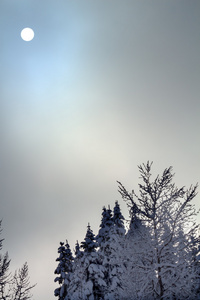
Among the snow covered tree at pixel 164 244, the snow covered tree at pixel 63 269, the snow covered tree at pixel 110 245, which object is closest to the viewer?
the snow covered tree at pixel 164 244

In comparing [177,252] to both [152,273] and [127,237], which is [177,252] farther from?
[127,237]

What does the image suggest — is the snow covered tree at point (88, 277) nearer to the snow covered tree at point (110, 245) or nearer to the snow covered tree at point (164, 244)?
the snow covered tree at point (110, 245)

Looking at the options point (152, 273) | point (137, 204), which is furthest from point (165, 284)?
point (137, 204)

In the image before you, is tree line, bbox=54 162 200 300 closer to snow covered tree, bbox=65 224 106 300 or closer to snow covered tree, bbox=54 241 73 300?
snow covered tree, bbox=65 224 106 300

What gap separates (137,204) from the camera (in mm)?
11477

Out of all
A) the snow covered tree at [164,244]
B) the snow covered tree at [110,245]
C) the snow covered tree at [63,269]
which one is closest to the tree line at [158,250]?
the snow covered tree at [164,244]

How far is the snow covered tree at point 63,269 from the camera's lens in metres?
31.1

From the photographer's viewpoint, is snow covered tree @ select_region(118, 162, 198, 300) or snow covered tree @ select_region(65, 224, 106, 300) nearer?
snow covered tree @ select_region(118, 162, 198, 300)

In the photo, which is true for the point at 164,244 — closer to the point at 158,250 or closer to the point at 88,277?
the point at 158,250

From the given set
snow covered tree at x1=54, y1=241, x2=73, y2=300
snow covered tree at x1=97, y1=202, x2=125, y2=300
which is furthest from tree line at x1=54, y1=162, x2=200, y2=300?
snow covered tree at x1=54, y1=241, x2=73, y2=300

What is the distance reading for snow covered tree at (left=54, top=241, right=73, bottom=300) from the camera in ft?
102

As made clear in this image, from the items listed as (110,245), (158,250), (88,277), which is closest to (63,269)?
(88,277)

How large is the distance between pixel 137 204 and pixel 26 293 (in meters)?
22.0

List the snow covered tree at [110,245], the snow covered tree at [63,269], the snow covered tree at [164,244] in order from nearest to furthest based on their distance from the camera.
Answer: the snow covered tree at [164,244]
the snow covered tree at [110,245]
the snow covered tree at [63,269]
